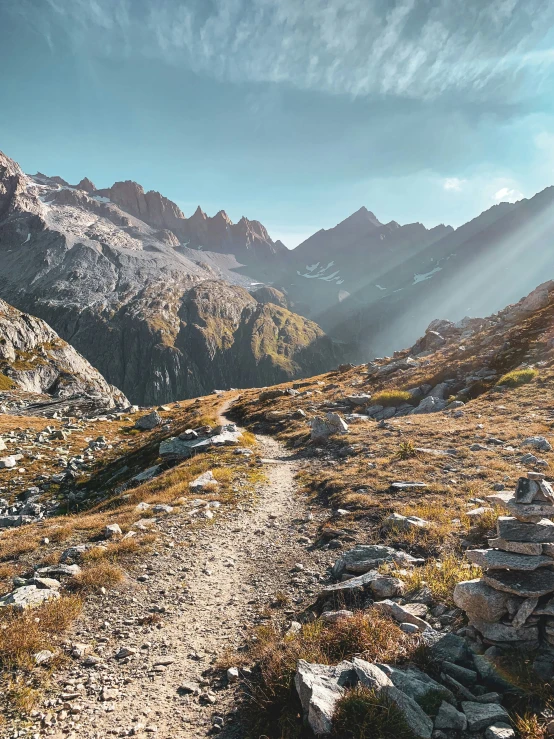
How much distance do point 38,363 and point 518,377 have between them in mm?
162161

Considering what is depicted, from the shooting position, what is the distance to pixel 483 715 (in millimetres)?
4848

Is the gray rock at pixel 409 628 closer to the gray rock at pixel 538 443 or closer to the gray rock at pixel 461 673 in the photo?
the gray rock at pixel 461 673

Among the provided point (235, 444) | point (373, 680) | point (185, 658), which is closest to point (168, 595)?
point (185, 658)

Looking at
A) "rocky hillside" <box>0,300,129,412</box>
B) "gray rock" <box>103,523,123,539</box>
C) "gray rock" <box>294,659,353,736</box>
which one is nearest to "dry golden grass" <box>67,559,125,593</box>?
"gray rock" <box>103,523,123,539</box>

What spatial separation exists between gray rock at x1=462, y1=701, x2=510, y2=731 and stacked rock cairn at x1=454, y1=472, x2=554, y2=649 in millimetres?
1408

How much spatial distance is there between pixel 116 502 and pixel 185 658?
13807 mm

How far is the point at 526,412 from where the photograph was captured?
23422 millimetres

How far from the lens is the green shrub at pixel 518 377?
2978cm

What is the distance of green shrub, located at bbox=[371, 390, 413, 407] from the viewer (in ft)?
117

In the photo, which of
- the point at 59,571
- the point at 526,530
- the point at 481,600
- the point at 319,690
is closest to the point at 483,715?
the point at 481,600

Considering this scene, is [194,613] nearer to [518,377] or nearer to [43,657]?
[43,657]

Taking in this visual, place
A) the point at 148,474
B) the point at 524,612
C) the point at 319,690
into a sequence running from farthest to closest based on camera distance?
the point at 148,474
the point at 524,612
the point at 319,690

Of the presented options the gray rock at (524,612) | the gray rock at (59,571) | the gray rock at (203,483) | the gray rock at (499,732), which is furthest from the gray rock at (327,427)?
the gray rock at (499,732)

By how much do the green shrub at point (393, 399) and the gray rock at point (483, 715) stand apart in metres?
31.6
